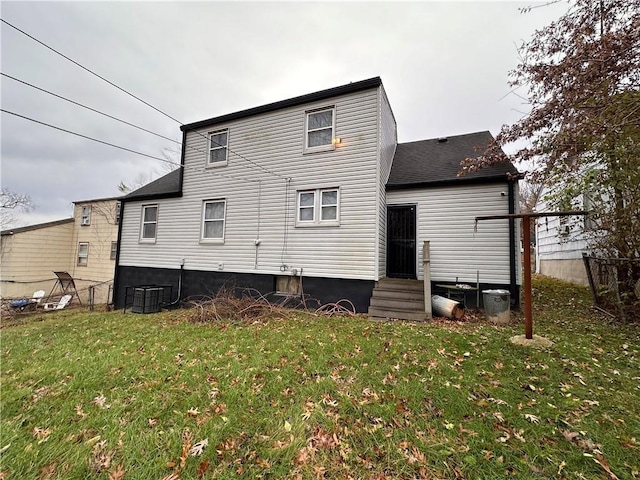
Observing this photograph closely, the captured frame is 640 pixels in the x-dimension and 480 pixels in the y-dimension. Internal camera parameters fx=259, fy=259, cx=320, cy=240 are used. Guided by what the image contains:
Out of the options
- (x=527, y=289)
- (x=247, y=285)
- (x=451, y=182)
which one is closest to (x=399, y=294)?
(x=527, y=289)

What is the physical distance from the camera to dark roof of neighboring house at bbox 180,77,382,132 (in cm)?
786

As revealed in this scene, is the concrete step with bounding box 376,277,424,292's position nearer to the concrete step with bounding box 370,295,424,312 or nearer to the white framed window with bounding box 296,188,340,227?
the concrete step with bounding box 370,295,424,312

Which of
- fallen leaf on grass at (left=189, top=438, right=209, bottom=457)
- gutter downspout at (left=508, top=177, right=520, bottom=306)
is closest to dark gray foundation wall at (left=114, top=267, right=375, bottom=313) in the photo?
gutter downspout at (left=508, top=177, right=520, bottom=306)

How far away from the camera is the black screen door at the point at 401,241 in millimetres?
8356

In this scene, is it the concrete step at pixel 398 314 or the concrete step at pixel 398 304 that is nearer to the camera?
the concrete step at pixel 398 314

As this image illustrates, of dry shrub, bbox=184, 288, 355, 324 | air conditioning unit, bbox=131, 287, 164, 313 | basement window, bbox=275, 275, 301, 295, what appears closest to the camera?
dry shrub, bbox=184, 288, 355, 324

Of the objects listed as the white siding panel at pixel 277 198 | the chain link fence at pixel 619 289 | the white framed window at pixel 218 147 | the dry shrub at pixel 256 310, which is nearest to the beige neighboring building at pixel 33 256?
the white siding panel at pixel 277 198

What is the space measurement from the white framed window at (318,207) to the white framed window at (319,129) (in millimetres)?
1427

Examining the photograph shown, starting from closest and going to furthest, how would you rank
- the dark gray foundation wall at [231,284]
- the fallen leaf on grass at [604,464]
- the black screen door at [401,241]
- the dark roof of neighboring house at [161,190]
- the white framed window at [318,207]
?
the fallen leaf on grass at [604,464]
the dark gray foundation wall at [231,284]
the white framed window at [318,207]
the black screen door at [401,241]
the dark roof of neighboring house at [161,190]

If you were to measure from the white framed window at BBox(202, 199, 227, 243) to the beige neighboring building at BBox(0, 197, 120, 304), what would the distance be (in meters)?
9.36

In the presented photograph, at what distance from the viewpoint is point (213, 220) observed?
32.9 feet

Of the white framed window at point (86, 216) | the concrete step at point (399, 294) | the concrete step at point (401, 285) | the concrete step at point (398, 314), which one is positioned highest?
the white framed window at point (86, 216)

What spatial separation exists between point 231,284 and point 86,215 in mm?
14564

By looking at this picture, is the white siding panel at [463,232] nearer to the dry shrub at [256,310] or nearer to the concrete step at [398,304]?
the concrete step at [398,304]
